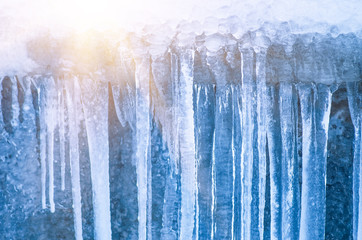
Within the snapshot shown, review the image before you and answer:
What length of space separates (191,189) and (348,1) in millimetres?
858

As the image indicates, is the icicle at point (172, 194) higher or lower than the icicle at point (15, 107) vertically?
lower

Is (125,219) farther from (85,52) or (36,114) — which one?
(85,52)

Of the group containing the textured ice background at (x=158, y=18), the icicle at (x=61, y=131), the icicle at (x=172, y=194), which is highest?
the textured ice background at (x=158, y=18)

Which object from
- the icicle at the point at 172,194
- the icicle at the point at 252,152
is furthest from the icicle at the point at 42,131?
the icicle at the point at 252,152

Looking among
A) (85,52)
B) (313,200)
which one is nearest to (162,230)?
(313,200)

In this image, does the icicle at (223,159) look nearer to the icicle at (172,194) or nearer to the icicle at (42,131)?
the icicle at (172,194)

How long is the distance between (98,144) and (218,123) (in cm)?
43

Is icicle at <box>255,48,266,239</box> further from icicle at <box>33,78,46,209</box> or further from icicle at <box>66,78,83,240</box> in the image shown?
icicle at <box>33,78,46,209</box>

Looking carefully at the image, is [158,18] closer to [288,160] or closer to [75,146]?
[75,146]

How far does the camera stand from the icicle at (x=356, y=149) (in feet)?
4.09

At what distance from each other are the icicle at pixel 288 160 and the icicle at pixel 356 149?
208 millimetres

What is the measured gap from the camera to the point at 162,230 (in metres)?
1.20

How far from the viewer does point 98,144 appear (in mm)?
1196

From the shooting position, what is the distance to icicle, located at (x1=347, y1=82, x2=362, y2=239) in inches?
49.1
